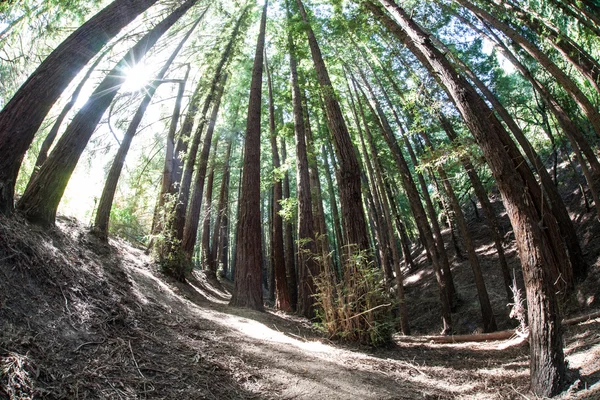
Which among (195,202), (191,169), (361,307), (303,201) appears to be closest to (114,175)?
(191,169)

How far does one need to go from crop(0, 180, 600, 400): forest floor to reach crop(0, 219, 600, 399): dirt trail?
1 cm

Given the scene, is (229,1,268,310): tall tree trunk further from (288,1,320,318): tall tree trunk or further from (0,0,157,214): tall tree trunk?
(0,0,157,214): tall tree trunk

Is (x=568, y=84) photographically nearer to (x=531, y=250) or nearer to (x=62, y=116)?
(x=531, y=250)

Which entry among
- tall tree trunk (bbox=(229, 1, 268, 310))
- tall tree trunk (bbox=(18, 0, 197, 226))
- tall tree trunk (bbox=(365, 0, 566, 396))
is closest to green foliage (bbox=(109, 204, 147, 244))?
tall tree trunk (bbox=(229, 1, 268, 310))

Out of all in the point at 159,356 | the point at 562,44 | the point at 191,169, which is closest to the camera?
the point at 159,356

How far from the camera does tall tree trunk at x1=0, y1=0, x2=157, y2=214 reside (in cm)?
350

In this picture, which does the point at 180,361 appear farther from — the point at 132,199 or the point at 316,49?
the point at 132,199

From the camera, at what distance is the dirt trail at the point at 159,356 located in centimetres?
213

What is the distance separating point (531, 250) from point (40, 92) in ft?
18.5

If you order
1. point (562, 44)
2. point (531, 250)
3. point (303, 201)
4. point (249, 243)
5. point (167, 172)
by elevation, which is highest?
point (562, 44)

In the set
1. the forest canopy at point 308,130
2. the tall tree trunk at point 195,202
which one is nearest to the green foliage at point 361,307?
the forest canopy at point 308,130

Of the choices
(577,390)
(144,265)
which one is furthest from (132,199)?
(577,390)

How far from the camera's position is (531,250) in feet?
9.95

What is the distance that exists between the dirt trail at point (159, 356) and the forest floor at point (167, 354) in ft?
0.04
